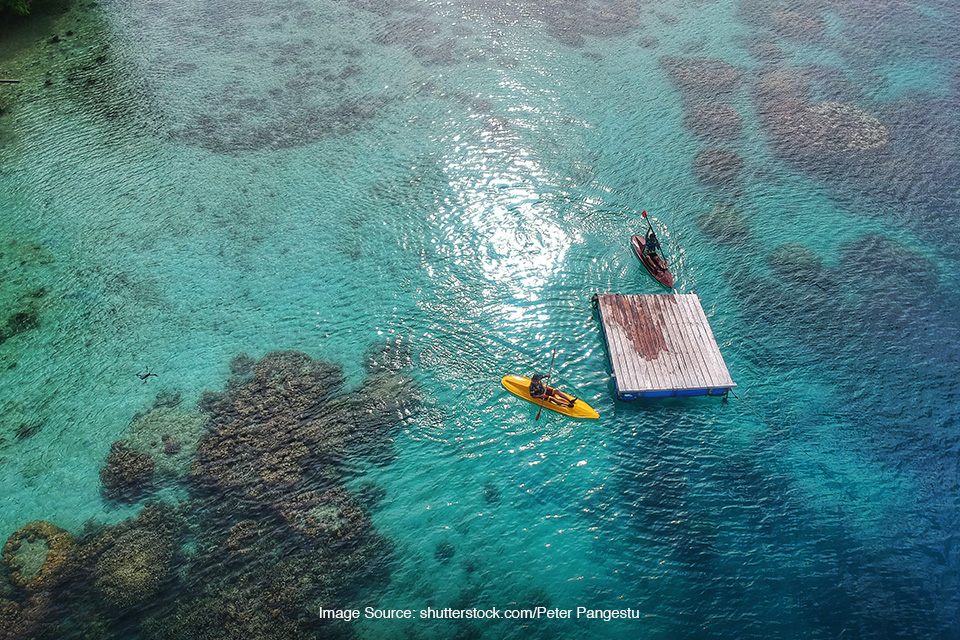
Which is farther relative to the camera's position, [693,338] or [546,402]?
[693,338]

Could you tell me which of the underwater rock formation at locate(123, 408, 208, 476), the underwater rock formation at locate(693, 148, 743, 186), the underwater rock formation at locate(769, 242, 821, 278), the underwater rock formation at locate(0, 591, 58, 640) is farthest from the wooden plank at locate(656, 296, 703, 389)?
the underwater rock formation at locate(0, 591, 58, 640)

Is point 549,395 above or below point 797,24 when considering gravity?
below

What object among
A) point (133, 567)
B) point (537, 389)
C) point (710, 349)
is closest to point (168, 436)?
point (133, 567)

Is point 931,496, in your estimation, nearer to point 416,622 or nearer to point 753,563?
point 753,563

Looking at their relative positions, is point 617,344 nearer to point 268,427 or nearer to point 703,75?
point 268,427

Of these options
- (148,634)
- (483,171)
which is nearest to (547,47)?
(483,171)

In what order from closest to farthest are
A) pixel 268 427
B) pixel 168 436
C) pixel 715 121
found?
pixel 168 436
pixel 268 427
pixel 715 121

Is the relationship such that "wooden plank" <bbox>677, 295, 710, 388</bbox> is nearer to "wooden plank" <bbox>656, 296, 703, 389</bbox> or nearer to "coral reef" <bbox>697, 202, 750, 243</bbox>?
"wooden plank" <bbox>656, 296, 703, 389</bbox>
